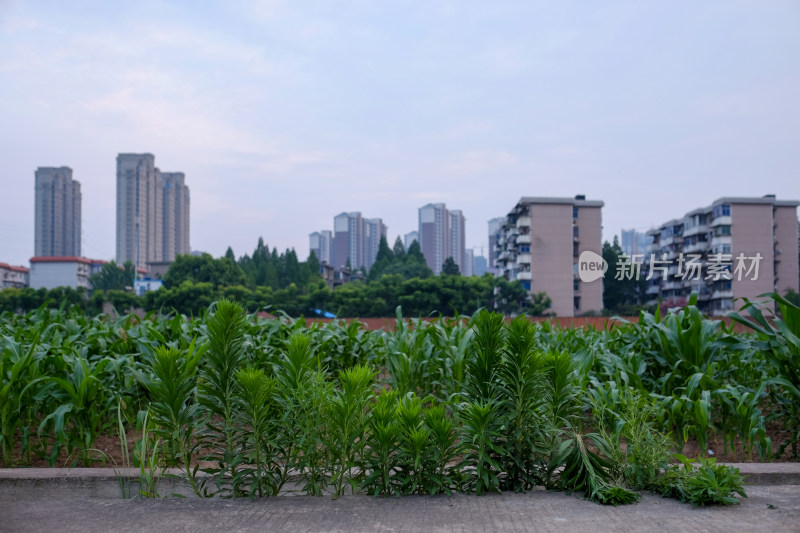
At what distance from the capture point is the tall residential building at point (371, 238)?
428ft

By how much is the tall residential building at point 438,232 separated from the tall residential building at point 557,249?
63.2m

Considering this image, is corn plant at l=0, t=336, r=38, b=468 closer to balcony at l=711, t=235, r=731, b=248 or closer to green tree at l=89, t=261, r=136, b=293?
balcony at l=711, t=235, r=731, b=248

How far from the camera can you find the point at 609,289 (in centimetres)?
5875

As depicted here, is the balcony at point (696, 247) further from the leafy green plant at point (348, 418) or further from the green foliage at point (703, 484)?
the leafy green plant at point (348, 418)

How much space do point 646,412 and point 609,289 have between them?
2337 inches

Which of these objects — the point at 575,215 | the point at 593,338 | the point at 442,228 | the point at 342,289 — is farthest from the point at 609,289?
the point at 442,228

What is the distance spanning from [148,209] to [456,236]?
65.8 metres

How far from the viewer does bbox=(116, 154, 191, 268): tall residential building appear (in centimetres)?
9531

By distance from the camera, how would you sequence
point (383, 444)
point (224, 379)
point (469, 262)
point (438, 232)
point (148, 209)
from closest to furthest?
point (383, 444) → point (224, 379) → point (148, 209) → point (438, 232) → point (469, 262)

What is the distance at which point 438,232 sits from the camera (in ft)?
416

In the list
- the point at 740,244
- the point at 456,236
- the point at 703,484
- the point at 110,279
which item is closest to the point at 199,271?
the point at 110,279

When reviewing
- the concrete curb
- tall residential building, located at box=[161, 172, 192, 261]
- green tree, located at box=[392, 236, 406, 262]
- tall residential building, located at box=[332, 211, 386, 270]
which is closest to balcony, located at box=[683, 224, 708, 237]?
green tree, located at box=[392, 236, 406, 262]

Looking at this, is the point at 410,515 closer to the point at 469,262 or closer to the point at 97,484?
the point at 97,484

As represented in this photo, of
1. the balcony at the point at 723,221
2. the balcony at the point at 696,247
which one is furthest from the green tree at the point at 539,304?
the balcony at the point at 696,247
